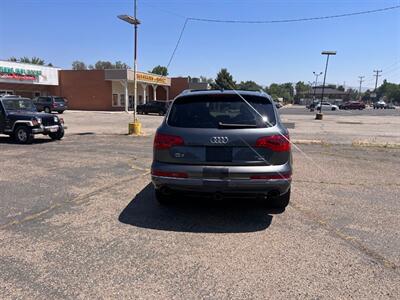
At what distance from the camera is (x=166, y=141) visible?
4.95m

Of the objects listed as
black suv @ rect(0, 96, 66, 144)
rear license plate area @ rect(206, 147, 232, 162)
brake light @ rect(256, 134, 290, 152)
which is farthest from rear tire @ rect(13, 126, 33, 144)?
brake light @ rect(256, 134, 290, 152)

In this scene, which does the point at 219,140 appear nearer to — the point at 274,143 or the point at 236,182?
the point at 236,182

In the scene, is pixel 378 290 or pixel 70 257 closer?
pixel 378 290

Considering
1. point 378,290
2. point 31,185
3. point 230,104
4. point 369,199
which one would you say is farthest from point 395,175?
point 31,185

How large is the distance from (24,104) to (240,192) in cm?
1287

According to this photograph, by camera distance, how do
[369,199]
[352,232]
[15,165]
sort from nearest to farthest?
[352,232], [369,199], [15,165]

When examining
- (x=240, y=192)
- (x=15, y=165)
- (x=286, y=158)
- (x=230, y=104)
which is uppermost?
(x=230, y=104)

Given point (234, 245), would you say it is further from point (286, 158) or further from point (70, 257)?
point (70, 257)

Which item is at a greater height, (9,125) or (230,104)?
(230,104)

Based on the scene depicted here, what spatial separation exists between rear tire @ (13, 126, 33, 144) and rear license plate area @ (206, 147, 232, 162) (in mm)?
10890

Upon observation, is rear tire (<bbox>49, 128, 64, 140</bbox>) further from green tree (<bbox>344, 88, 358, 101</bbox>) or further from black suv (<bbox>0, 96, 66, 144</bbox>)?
green tree (<bbox>344, 88, 358, 101</bbox>)

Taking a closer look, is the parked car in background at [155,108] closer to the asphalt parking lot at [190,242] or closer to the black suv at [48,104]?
the black suv at [48,104]

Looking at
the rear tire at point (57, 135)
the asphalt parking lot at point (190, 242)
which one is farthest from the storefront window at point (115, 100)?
the asphalt parking lot at point (190, 242)

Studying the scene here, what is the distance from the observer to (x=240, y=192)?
15.6 feet
